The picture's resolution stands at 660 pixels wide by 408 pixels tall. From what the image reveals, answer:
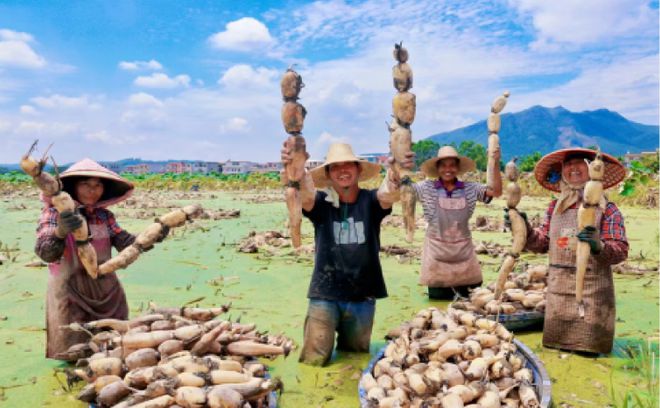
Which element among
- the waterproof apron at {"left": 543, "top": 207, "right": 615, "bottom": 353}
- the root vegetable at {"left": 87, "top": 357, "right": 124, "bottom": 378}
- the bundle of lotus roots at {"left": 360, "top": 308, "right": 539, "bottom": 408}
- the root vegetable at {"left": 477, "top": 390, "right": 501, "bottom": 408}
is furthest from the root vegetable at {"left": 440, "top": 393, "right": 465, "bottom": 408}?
the root vegetable at {"left": 87, "top": 357, "right": 124, "bottom": 378}

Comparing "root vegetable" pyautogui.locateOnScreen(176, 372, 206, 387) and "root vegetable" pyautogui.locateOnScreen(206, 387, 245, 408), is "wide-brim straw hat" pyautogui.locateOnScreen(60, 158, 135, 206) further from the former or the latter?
"root vegetable" pyautogui.locateOnScreen(206, 387, 245, 408)

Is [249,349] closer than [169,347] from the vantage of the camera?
No

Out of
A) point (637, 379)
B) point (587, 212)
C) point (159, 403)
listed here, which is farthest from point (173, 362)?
point (637, 379)

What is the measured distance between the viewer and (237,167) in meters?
102

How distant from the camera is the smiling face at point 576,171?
3.46m

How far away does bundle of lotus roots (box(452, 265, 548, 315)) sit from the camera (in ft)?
13.0

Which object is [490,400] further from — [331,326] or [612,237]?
[612,237]

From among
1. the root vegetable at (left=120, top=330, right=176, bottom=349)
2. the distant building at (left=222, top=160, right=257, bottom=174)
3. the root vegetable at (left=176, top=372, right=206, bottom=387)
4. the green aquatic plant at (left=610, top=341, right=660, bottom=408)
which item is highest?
the distant building at (left=222, top=160, right=257, bottom=174)

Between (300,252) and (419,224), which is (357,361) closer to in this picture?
(300,252)

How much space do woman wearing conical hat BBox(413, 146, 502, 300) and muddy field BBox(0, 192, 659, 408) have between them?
0.48 metres

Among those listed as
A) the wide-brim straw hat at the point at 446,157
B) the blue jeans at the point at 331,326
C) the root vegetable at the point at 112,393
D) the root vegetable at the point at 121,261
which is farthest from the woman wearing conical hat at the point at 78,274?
the wide-brim straw hat at the point at 446,157

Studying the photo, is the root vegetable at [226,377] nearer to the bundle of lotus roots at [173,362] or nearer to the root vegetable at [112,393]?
the bundle of lotus roots at [173,362]

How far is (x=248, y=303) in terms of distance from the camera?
203 inches

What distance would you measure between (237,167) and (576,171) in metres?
101
